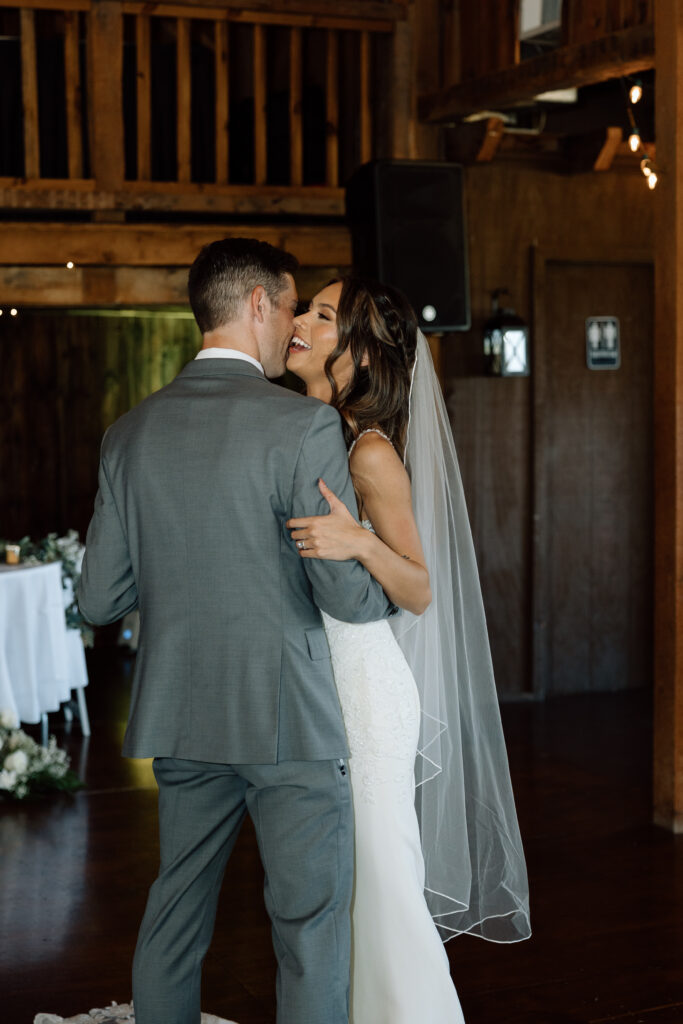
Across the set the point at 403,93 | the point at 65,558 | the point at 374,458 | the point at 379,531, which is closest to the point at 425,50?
the point at 403,93

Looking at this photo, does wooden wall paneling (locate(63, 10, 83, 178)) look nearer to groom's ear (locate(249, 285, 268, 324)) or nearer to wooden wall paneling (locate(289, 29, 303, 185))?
wooden wall paneling (locate(289, 29, 303, 185))

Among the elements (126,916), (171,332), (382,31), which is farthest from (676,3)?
(171,332)

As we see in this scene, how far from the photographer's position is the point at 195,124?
24.5 ft

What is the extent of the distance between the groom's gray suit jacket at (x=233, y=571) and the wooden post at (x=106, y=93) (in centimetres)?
457

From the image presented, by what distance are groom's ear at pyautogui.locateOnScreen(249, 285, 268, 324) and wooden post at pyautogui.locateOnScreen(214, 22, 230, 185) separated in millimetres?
4535

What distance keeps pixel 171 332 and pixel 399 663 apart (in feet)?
26.6

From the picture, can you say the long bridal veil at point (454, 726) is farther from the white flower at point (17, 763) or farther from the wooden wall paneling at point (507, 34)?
the wooden wall paneling at point (507, 34)

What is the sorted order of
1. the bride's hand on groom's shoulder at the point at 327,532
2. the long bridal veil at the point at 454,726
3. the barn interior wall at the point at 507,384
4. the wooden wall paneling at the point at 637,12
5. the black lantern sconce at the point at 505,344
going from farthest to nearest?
the barn interior wall at the point at 507,384
the black lantern sconce at the point at 505,344
the wooden wall paneling at the point at 637,12
the long bridal veil at the point at 454,726
the bride's hand on groom's shoulder at the point at 327,532

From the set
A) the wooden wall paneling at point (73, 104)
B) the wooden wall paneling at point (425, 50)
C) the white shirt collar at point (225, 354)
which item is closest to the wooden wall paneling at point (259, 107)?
the wooden wall paneling at point (425, 50)

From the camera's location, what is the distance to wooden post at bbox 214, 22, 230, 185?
6586mm

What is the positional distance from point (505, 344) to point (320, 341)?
4137mm

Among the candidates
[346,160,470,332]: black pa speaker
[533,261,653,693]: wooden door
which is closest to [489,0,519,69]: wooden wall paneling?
[346,160,470,332]: black pa speaker

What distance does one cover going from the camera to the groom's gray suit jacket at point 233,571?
2166 millimetres

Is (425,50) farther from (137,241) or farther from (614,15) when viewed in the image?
→ (137,241)
